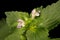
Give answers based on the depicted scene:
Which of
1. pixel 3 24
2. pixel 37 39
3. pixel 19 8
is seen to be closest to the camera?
pixel 37 39

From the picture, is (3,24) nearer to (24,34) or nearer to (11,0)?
(24,34)

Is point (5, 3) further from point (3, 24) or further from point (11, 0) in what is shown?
point (3, 24)

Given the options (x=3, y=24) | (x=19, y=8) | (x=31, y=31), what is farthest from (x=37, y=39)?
(x=19, y=8)

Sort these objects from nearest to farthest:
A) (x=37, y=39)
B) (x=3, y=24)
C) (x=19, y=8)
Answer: (x=37, y=39)
(x=3, y=24)
(x=19, y=8)

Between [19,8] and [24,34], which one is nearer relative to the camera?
[24,34]

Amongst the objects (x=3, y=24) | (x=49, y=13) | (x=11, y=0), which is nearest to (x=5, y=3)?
(x=11, y=0)

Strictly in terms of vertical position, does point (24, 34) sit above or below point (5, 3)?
below

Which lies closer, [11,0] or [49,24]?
[49,24]

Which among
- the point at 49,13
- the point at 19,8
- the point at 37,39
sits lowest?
the point at 37,39

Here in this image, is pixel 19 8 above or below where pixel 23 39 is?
above
